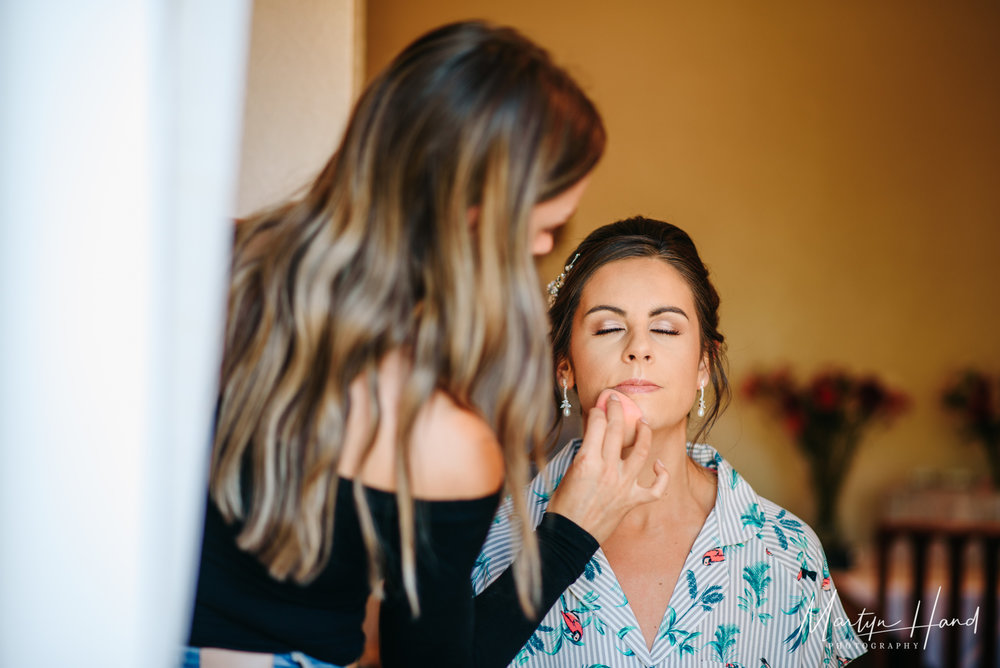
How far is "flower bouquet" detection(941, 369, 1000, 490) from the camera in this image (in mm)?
3883

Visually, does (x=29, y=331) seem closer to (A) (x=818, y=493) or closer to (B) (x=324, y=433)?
(B) (x=324, y=433)

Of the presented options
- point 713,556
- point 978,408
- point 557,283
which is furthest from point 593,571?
point 978,408

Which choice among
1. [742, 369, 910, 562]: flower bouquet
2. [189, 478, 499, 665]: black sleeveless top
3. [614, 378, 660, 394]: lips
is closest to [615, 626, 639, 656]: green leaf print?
[614, 378, 660, 394]: lips

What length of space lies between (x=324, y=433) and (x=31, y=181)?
0.36 meters

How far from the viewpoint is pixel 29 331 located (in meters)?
0.74

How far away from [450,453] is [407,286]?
0.61ft

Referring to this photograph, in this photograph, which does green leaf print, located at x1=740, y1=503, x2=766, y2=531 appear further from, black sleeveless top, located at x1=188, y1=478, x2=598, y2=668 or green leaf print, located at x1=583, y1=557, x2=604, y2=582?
black sleeveless top, located at x1=188, y1=478, x2=598, y2=668

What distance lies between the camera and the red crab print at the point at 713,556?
4.93 feet

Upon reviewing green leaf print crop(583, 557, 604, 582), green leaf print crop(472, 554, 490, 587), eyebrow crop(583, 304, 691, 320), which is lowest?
green leaf print crop(472, 554, 490, 587)

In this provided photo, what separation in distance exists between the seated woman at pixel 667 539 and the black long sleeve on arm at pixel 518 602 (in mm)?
320

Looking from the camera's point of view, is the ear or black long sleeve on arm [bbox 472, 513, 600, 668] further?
the ear

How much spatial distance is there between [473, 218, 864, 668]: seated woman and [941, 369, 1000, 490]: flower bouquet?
2.80m

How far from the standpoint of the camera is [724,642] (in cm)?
145

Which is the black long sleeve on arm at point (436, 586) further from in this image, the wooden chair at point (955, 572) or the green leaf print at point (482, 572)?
the wooden chair at point (955, 572)
